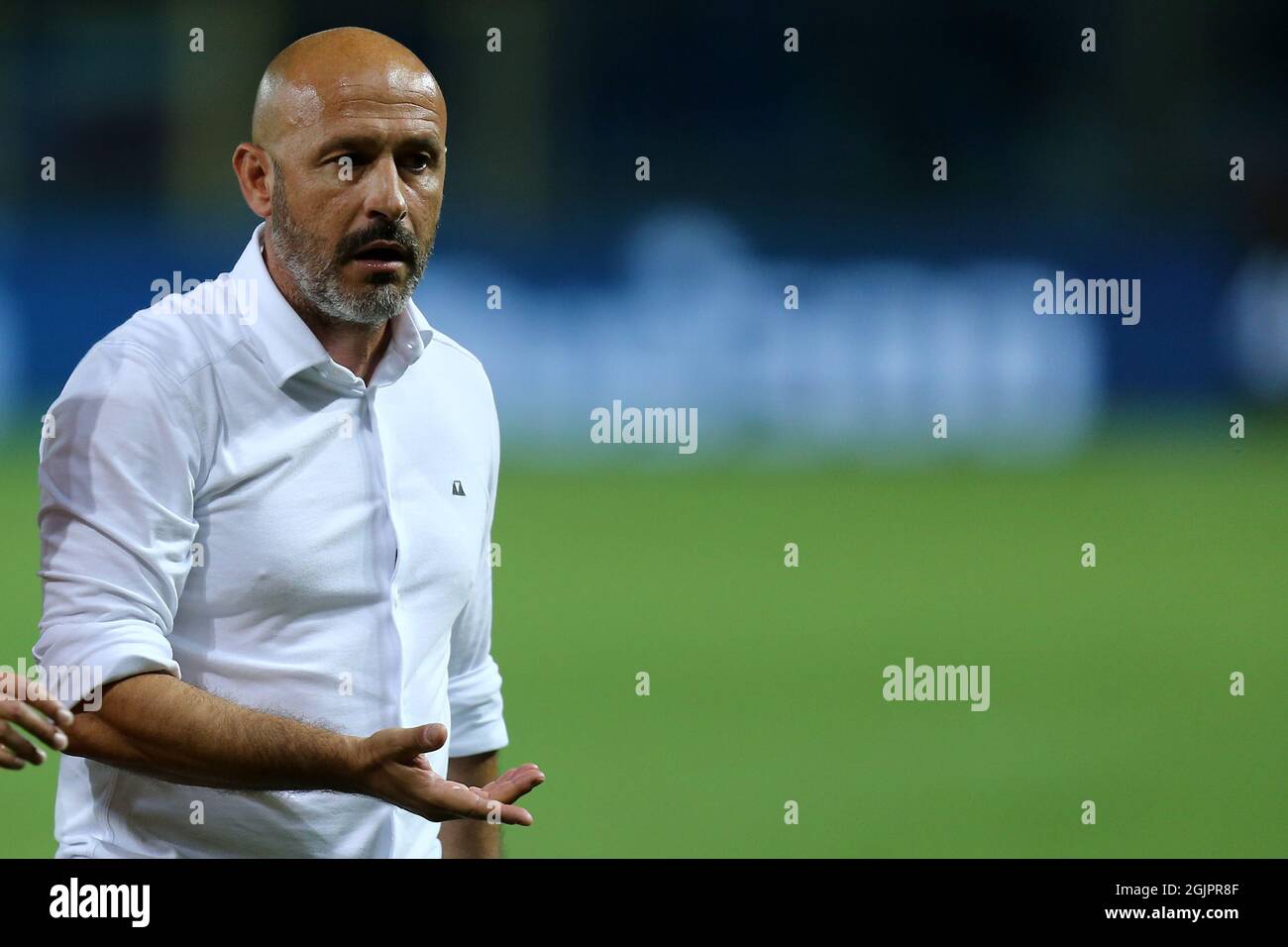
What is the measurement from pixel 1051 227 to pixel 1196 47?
1.52 meters

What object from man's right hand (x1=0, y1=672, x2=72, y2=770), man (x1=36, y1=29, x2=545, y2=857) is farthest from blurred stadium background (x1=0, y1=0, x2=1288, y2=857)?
man's right hand (x1=0, y1=672, x2=72, y2=770)

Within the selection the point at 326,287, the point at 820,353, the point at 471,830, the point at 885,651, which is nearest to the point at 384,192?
the point at 326,287

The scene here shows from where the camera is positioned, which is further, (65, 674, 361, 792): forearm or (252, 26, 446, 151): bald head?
(252, 26, 446, 151): bald head

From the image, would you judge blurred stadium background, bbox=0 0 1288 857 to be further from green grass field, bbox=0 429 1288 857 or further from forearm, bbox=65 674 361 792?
forearm, bbox=65 674 361 792

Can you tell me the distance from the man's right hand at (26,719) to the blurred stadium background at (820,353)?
3.63 metres

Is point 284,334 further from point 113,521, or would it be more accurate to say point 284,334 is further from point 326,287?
point 113,521

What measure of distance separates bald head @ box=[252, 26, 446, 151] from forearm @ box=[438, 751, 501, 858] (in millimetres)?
1102

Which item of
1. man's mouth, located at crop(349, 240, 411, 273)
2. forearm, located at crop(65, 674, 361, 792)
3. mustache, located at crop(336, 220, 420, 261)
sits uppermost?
mustache, located at crop(336, 220, 420, 261)

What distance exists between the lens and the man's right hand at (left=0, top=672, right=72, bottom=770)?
1.87 m

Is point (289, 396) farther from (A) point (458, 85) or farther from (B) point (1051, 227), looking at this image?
(B) point (1051, 227)

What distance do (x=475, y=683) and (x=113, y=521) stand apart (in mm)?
741

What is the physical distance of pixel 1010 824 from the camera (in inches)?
211

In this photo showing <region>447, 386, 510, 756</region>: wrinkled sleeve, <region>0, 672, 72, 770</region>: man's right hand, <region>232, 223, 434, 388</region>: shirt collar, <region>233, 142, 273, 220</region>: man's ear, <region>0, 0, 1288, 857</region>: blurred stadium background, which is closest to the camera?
<region>0, 672, 72, 770</region>: man's right hand
